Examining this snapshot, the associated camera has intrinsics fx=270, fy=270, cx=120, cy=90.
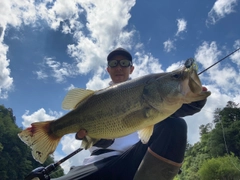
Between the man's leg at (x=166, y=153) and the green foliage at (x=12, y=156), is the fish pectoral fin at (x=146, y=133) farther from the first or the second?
the green foliage at (x=12, y=156)

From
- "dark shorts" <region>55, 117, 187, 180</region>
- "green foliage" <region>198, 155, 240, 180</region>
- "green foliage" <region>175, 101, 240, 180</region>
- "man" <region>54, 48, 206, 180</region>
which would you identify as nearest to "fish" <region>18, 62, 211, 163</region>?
"man" <region>54, 48, 206, 180</region>

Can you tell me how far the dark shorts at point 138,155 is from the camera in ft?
10.1

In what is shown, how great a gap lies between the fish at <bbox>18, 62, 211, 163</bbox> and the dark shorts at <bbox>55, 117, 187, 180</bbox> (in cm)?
32

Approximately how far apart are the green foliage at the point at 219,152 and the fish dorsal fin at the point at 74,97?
4270 centimetres

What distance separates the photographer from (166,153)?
3.06m

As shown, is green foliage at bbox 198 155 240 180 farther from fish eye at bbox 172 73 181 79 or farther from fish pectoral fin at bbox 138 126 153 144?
fish eye at bbox 172 73 181 79

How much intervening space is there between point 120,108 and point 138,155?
105cm

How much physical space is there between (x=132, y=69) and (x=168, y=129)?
2.41 metres

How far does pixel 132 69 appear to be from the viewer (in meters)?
5.36

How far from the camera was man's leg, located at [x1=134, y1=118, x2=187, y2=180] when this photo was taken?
3055 mm

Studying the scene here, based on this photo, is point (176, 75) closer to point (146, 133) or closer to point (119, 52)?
point (146, 133)

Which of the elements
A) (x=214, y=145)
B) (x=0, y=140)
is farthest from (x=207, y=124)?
(x=0, y=140)

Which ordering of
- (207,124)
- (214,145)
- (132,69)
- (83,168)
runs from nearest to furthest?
1. (83,168)
2. (132,69)
3. (214,145)
4. (207,124)

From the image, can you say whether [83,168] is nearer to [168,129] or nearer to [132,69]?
[168,129]
